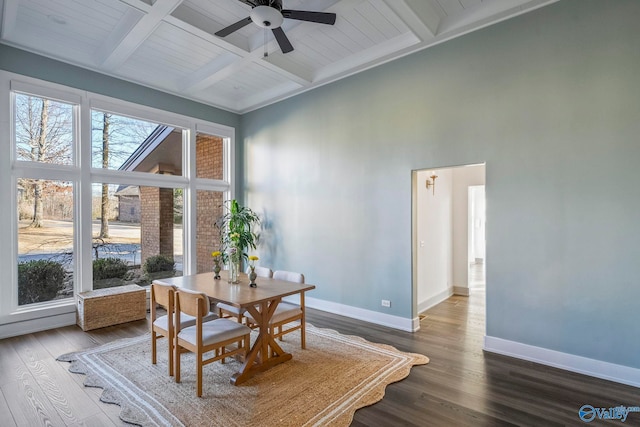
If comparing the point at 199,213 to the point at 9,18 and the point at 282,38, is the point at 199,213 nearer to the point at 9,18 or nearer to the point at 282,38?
the point at 9,18

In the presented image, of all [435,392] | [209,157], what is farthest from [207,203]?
[435,392]

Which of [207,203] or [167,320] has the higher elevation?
[207,203]

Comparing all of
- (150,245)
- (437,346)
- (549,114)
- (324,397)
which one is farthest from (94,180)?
(549,114)

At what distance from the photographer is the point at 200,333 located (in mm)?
2576

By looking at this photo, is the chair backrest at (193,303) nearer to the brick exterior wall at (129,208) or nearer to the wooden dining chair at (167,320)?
the wooden dining chair at (167,320)

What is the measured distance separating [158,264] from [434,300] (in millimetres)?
4706

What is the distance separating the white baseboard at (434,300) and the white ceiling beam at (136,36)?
4.92 m

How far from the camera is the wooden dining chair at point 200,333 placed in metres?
2.56

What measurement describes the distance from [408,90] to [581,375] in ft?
11.8

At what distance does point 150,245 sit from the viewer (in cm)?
530

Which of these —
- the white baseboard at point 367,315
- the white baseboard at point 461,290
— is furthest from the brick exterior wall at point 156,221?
the white baseboard at point 461,290

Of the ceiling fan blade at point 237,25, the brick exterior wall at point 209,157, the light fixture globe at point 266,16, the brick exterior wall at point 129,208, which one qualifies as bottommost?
the brick exterior wall at point 129,208

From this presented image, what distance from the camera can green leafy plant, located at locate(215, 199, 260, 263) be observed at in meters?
5.82

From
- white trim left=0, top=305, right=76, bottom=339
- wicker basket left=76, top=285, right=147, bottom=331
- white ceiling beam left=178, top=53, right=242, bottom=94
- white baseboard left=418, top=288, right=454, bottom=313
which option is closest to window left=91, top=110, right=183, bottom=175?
white ceiling beam left=178, top=53, right=242, bottom=94
